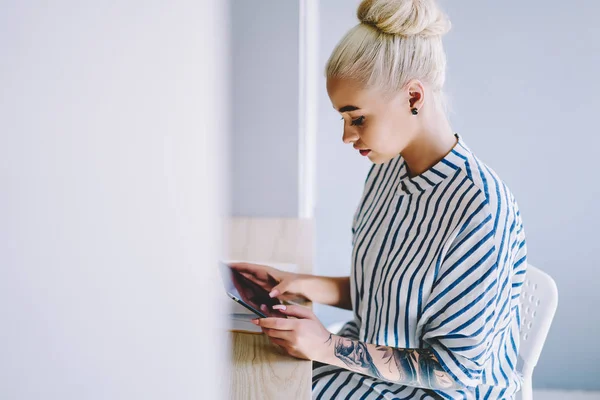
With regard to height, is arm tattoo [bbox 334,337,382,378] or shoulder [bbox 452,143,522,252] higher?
shoulder [bbox 452,143,522,252]

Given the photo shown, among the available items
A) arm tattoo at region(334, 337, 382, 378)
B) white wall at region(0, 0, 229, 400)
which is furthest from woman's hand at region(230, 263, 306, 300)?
white wall at region(0, 0, 229, 400)

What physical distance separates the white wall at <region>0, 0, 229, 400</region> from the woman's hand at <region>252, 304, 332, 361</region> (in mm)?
563

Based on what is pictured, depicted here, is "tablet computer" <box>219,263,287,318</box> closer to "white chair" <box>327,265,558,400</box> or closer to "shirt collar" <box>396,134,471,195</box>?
"shirt collar" <box>396,134,471,195</box>

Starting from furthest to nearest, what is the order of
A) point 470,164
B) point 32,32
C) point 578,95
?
1. point 578,95
2. point 470,164
3. point 32,32

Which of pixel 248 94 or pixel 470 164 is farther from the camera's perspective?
pixel 248 94

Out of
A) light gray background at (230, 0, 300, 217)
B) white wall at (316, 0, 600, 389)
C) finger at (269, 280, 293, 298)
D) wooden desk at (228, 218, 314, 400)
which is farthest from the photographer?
white wall at (316, 0, 600, 389)

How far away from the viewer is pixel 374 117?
0.81 meters

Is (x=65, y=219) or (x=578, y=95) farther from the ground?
(x=578, y=95)

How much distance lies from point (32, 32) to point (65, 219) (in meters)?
0.04

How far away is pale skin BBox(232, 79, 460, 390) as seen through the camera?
722 mm

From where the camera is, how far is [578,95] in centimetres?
170

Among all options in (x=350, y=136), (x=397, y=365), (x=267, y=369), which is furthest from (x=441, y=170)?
(x=267, y=369)

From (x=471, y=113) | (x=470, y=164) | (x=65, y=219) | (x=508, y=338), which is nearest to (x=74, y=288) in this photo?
(x=65, y=219)

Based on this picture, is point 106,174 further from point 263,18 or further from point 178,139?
point 263,18
